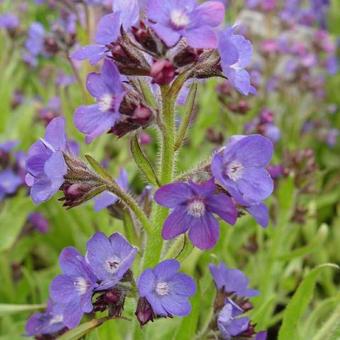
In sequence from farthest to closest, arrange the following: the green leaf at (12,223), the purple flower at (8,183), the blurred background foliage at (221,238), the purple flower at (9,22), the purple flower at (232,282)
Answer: the purple flower at (9,22) < the purple flower at (8,183) < the green leaf at (12,223) < the blurred background foliage at (221,238) < the purple flower at (232,282)

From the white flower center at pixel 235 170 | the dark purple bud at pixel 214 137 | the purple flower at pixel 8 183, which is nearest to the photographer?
the white flower center at pixel 235 170

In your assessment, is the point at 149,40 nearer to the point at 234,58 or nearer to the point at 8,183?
the point at 234,58

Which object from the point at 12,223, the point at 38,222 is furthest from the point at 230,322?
the point at 38,222

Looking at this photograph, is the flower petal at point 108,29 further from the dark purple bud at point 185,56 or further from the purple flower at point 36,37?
the purple flower at point 36,37

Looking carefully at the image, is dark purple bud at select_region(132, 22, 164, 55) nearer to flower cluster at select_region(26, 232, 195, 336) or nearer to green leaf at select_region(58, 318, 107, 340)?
flower cluster at select_region(26, 232, 195, 336)

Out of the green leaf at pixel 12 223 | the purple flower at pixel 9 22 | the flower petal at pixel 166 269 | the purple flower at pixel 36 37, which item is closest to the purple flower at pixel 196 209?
the flower petal at pixel 166 269

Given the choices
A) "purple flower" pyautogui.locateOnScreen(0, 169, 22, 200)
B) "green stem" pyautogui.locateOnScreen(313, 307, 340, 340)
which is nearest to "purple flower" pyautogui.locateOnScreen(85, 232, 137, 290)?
"green stem" pyautogui.locateOnScreen(313, 307, 340, 340)
